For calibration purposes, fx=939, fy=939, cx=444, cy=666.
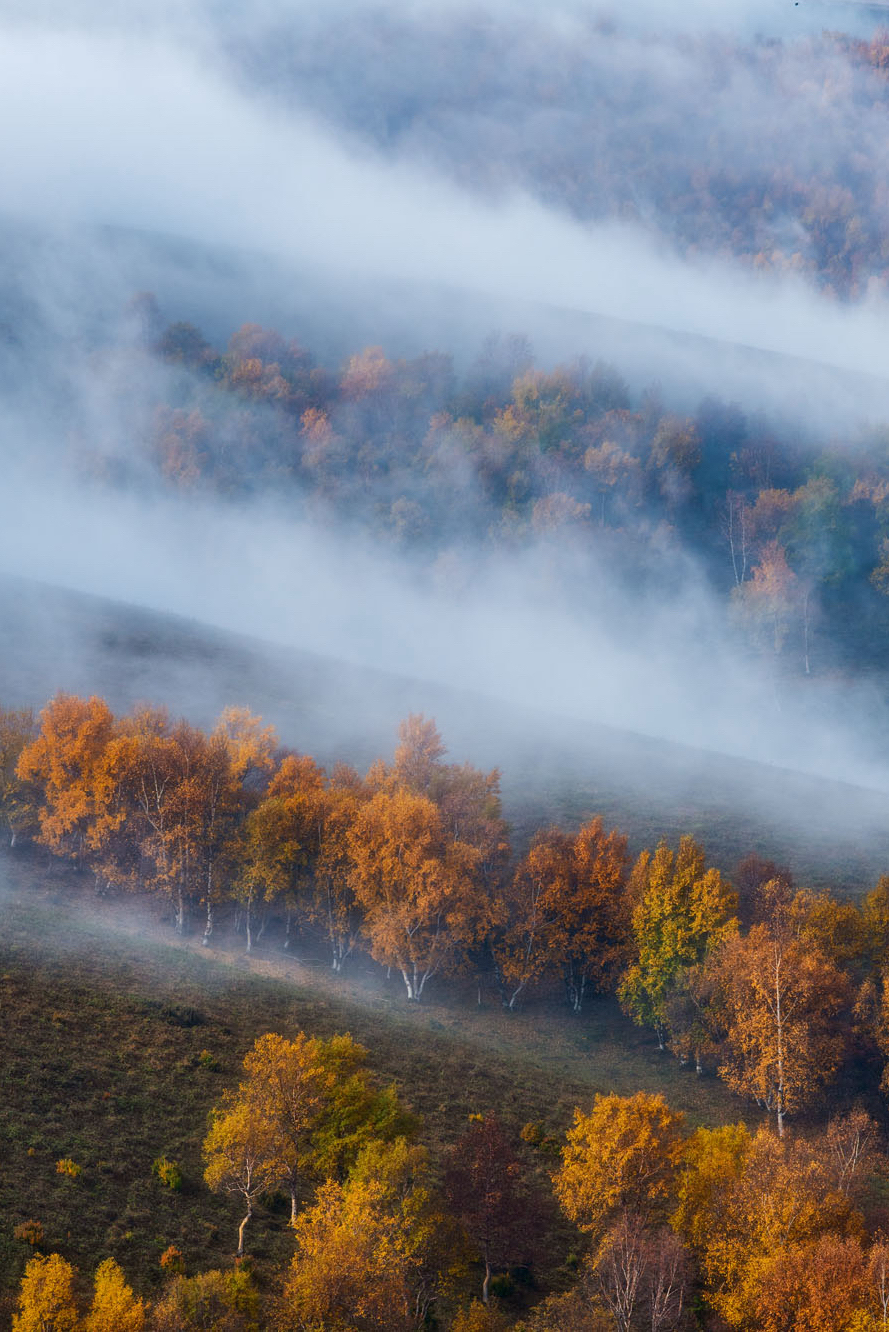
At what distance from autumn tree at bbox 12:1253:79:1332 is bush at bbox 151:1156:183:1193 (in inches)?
420

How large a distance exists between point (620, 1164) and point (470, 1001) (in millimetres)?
31726

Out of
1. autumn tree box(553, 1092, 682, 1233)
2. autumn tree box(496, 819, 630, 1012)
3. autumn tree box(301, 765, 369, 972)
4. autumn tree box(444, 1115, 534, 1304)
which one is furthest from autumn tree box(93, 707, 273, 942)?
autumn tree box(553, 1092, 682, 1233)

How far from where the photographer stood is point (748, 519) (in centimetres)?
16688

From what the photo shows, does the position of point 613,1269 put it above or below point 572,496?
below

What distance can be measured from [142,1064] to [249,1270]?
605 inches

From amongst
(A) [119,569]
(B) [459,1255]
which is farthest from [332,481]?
(B) [459,1255]

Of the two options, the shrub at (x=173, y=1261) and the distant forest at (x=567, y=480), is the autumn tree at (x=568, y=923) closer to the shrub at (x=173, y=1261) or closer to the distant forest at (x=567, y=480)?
the shrub at (x=173, y=1261)

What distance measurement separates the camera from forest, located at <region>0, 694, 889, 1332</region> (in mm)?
33781

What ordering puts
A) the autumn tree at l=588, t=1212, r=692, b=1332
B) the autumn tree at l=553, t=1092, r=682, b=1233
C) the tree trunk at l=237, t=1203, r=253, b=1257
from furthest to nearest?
the autumn tree at l=553, t=1092, r=682, b=1233
the tree trunk at l=237, t=1203, r=253, b=1257
the autumn tree at l=588, t=1212, r=692, b=1332

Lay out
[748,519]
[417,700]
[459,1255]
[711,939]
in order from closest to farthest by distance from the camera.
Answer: [459,1255] → [711,939] → [417,700] → [748,519]

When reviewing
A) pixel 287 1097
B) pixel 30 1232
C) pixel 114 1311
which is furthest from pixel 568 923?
pixel 114 1311

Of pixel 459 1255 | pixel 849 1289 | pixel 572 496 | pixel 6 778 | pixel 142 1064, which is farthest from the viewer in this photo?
pixel 572 496

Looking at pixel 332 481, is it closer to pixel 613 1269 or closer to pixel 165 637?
pixel 165 637

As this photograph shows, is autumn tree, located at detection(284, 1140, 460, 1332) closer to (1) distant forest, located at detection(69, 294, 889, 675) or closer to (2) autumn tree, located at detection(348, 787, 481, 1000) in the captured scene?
(2) autumn tree, located at detection(348, 787, 481, 1000)
